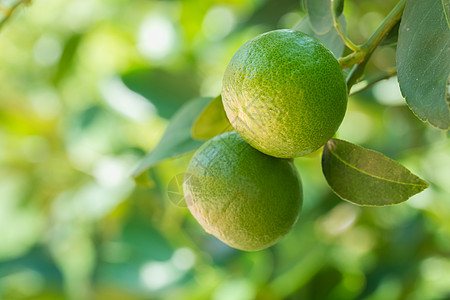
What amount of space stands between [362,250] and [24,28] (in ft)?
7.90

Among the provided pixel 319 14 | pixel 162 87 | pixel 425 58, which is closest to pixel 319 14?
pixel 319 14

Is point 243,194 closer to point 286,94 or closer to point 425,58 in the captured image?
point 286,94

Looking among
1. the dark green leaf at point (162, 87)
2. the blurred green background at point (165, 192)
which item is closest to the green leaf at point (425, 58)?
the blurred green background at point (165, 192)

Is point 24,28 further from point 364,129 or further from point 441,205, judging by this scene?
point 441,205

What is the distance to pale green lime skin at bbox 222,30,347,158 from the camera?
0.54 meters

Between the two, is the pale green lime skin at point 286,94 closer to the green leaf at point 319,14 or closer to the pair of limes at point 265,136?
the pair of limes at point 265,136

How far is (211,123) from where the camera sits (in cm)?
73

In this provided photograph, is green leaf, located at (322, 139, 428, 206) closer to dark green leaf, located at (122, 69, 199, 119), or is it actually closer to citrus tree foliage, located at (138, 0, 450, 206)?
citrus tree foliage, located at (138, 0, 450, 206)

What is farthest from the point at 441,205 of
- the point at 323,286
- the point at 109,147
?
the point at 109,147

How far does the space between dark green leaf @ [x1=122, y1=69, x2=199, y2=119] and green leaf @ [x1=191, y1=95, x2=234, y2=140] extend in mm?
890

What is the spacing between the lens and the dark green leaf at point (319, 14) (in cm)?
68

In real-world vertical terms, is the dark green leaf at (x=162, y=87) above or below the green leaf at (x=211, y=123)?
below

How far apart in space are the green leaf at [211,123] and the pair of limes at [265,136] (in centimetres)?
6

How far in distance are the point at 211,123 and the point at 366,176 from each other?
26 centimetres
